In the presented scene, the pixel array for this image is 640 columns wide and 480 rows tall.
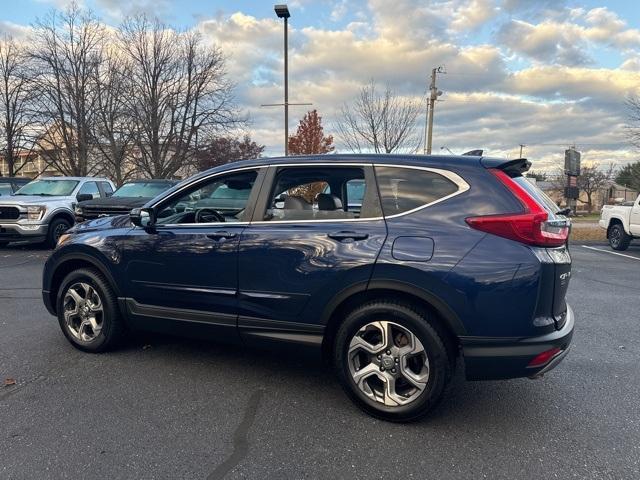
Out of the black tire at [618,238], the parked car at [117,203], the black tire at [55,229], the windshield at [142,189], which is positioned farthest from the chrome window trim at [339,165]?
the black tire at [618,238]

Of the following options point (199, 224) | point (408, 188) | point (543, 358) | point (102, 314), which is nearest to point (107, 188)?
point (102, 314)

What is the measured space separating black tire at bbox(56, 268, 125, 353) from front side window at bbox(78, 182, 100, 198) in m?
8.71

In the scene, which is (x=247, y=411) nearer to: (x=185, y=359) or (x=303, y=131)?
(x=185, y=359)

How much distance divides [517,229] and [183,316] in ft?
8.51

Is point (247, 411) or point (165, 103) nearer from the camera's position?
point (247, 411)

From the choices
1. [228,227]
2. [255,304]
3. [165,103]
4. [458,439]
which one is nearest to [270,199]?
[228,227]

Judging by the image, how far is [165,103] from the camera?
31.0 m

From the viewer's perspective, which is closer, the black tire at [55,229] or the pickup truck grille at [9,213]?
the pickup truck grille at [9,213]

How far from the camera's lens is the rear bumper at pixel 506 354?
2.81m

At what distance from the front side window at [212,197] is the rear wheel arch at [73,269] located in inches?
26.2

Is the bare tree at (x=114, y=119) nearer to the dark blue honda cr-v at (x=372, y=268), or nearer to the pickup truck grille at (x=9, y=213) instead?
the pickup truck grille at (x=9, y=213)

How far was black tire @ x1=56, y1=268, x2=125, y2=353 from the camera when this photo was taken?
4086 mm

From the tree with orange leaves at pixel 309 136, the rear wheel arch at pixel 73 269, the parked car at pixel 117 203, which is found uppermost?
the tree with orange leaves at pixel 309 136

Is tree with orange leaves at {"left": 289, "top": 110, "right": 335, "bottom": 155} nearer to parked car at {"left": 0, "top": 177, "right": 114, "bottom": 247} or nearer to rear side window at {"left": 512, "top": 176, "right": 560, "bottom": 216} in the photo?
parked car at {"left": 0, "top": 177, "right": 114, "bottom": 247}
